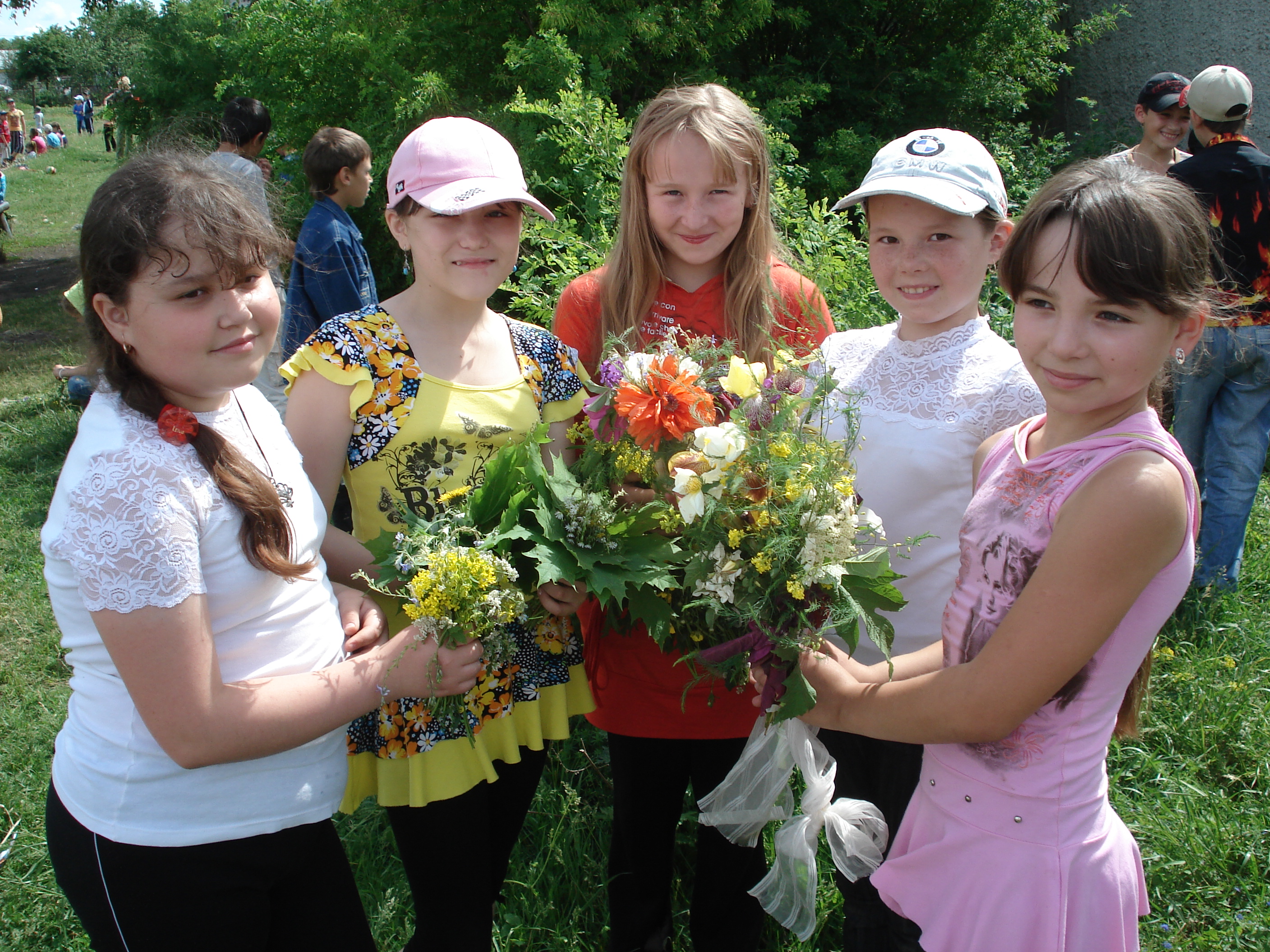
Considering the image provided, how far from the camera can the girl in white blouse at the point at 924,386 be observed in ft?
5.90

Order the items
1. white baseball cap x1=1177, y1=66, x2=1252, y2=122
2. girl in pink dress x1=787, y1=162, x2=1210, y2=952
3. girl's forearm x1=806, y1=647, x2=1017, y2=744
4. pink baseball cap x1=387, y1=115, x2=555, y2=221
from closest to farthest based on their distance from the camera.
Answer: girl in pink dress x1=787, y1=162, x2=1210, y2=952
girl's forearm x1=806, y1=647, x2=1017, y2=744
pink baseball cap x1=387, y1=115, x2=555, y2=221
white baseball cap x1=1177, y1=66, x2=1252, y2=122

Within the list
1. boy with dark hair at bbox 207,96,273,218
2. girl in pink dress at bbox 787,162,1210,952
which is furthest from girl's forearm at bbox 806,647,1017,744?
boy with dark hair at bbox 207,96,273,218

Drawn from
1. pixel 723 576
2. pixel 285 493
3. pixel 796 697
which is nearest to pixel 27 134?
pixel 285 493

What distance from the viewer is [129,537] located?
1.31m

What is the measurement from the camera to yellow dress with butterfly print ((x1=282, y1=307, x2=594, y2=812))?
1.84 m

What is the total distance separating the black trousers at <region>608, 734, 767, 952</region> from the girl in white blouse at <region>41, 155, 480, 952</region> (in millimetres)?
833

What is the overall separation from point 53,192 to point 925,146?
24.7m

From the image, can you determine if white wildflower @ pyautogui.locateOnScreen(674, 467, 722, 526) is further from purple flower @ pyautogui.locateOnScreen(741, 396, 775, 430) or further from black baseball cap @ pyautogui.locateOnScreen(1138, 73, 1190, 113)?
black baseball cap @ pyautogui.locateOnScreen(1138, 73, 1190, 113)

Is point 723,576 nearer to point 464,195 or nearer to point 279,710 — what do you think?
point 279,710

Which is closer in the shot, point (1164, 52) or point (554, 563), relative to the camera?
point (554, 563)

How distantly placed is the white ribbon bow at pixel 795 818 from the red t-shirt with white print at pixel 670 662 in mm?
294

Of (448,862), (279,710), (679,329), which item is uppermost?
(679,329)

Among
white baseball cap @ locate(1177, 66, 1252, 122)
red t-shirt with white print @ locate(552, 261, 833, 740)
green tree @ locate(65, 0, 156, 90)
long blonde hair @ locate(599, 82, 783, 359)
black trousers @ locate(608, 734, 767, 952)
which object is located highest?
green tree @ locate(65, 0, 156, 90)

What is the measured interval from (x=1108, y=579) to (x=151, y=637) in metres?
1.45
